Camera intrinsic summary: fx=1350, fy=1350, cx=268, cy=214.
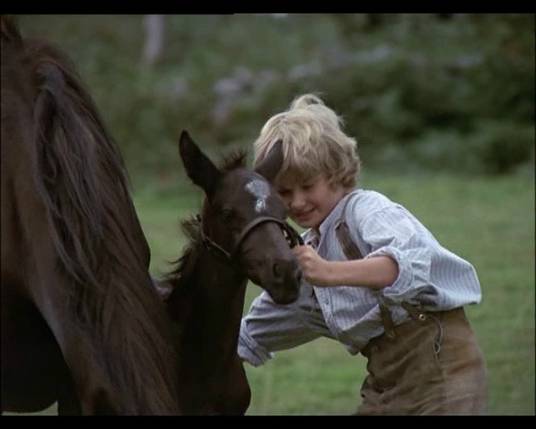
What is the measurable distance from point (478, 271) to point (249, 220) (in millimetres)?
6018

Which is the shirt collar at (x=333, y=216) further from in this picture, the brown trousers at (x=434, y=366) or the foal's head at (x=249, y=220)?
the brown trousers at (x=434, y=366)

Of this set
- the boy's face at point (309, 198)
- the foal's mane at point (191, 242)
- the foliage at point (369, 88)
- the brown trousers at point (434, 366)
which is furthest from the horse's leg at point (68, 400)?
the foliage at point (369, 88)

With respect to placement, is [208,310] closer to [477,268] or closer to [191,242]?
[191,242]

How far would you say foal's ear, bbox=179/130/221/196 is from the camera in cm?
393

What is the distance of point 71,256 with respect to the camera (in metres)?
3.47

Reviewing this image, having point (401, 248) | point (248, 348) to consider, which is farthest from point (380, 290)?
point (248, 348)

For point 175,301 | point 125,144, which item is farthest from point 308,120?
point 125,144

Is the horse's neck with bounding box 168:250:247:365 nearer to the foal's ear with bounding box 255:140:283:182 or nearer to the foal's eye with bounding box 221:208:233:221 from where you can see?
the foal's eye with bounding box 221:208:233:221

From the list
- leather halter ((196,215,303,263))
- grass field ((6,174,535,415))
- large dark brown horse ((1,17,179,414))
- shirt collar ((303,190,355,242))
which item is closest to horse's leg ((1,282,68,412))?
large dark brown horse ((1,17,179,414))

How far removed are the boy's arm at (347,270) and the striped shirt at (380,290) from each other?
0.03 metres

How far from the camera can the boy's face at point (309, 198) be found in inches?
167

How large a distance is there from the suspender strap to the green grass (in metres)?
0.63

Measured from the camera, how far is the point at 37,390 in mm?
3895
